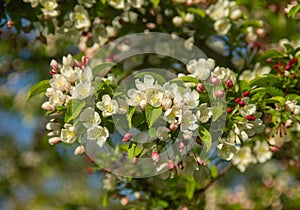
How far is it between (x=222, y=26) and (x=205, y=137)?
116cm

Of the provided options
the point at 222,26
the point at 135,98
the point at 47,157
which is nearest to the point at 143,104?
the point at 135,98

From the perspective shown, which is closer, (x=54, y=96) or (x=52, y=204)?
(x=54, y=96)

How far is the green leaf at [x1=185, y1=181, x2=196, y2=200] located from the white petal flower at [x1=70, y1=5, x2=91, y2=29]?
3.17 ft

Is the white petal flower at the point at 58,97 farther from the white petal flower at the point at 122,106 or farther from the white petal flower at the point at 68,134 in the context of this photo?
the white petal flower at the point at 122,106

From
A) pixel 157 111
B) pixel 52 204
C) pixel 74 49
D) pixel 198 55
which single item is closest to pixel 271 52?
pixel 198 55

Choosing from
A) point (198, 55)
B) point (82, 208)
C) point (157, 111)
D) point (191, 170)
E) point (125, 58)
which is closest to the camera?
point (157, 111)

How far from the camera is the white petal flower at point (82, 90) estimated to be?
1894 mm

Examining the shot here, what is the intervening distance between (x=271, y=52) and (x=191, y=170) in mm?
820

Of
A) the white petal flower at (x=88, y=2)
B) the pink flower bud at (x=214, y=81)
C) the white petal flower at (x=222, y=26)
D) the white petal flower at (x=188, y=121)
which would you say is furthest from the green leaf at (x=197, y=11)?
the white petal flower at (x=188, y=121)

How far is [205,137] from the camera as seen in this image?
6.29ft

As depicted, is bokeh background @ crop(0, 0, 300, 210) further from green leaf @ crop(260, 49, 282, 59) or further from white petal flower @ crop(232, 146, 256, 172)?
green leaf @ crop(260, 49, 282, 59)

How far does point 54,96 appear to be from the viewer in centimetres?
195

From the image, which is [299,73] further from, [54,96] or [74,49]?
[74,49]

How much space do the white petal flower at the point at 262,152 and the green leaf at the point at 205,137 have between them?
3.19 ft
